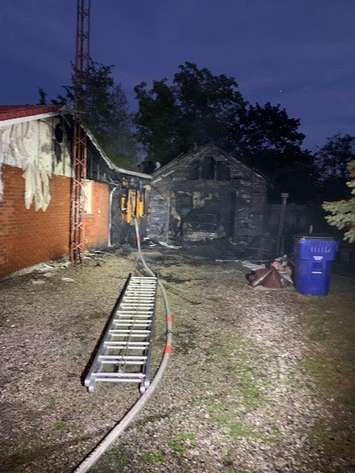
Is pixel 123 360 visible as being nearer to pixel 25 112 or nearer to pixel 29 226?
pixel 29 226

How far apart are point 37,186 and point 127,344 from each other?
6.33m

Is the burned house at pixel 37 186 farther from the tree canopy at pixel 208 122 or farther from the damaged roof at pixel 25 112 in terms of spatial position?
the tree canopy at pixel 208 122

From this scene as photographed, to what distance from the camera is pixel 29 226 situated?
8.64 m

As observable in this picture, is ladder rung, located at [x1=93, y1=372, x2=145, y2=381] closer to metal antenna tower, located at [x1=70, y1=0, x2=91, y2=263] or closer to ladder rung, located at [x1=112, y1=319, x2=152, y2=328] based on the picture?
ladder rung, located at [x1=112, y1=319, x2=152, y2=328]

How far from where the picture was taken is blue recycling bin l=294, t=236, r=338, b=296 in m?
7.49

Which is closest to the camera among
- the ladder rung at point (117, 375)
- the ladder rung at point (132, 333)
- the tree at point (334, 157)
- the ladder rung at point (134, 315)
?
the ladder rung at point (117, 375)

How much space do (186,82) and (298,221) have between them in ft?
84.1

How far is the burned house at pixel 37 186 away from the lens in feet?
25.2

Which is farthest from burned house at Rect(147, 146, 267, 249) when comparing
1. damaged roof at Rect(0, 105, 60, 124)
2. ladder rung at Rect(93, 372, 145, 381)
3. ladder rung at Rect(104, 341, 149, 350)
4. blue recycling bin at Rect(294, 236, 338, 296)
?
ladder rung at Rect(93, 372, 145, 381)

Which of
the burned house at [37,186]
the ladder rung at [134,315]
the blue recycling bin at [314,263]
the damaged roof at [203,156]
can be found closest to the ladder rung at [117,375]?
the ladder rung at [134,315]

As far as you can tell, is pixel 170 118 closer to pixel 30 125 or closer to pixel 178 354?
pixel 30 125

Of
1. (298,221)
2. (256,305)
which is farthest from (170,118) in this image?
(256,305)

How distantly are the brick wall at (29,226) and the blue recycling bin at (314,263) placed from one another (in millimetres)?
7249

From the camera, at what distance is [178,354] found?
4.54 metres
